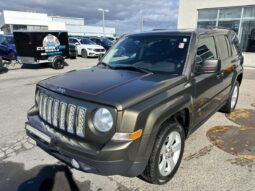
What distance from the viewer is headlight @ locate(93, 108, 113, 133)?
2223 millimetres

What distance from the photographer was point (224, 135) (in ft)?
14.1

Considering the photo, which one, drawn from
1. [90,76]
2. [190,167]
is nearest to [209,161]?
[190,167]

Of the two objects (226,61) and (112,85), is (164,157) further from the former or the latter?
(226,61)

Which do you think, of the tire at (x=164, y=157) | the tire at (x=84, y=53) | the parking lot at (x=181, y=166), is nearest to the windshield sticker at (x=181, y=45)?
the tire at (x=164, y=157)

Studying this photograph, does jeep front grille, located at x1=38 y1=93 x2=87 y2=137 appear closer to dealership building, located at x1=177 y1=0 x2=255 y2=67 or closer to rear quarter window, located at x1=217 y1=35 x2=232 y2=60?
rear quarter window, located at x1=217 y1=35 x2=232 y2=60

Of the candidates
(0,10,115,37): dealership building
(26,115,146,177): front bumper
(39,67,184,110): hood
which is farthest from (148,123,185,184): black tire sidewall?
(0,10,115,37): dealership building

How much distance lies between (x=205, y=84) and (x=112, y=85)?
5.33 feet

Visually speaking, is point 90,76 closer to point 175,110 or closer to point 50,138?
point 50,138

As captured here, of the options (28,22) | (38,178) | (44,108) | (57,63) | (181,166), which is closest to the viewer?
(44,108)

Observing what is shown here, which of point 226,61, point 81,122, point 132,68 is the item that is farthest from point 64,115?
point 226,61

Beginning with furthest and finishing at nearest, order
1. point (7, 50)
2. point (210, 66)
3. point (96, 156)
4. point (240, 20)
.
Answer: point (240, 20), point (7, 50), point (210, 66), point (96, 156)

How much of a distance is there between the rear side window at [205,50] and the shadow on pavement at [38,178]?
2417 millimetres

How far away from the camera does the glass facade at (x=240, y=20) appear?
14.1m

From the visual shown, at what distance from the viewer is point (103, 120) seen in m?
2.25
